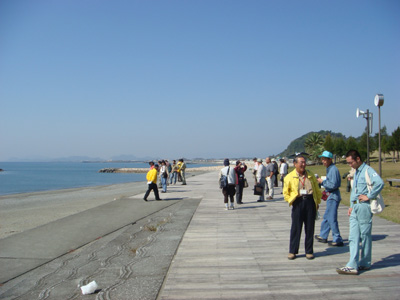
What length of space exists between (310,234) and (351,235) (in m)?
0.75

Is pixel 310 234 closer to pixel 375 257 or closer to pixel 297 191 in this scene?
pixel 297 191

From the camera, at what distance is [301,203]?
19.4 feet

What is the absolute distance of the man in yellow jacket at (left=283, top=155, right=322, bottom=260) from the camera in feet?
19.3

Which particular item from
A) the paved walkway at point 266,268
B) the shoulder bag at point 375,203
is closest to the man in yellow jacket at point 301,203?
the paved walkway at point 266,268

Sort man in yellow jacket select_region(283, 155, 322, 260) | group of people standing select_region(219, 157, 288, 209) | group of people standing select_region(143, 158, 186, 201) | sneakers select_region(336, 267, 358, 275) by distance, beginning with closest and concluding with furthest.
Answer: sneakers select_region(336, 267, 358, 275) → man in yellow jacket select_region(283, 155, 322, 260) → group of people standing select_region(219, 157, 288, 209) → group of people standing select_region(143, 158, 186, 201)

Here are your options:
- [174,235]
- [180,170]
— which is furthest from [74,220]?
[180,170]

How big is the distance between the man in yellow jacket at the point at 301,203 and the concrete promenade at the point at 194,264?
0.31 meters

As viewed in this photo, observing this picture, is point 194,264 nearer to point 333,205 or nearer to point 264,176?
point 333,205

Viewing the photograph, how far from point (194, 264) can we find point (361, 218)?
8.54 feet

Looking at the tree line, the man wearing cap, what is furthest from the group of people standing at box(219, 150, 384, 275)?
the tree line

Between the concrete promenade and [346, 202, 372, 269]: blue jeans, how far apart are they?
19cm

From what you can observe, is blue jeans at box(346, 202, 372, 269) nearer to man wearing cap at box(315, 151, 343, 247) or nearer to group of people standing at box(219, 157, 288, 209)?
man wearing cap at box(315, 151, 343, 247)

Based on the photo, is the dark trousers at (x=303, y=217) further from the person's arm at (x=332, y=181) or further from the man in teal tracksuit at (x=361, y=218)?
the person's arm at (x=332, y=181)

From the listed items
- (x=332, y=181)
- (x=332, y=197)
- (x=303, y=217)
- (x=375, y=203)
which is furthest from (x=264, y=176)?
(x=375, y=203)
